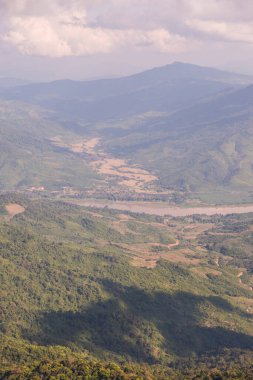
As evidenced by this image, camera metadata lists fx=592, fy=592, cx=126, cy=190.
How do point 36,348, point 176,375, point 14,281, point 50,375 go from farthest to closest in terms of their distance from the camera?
point 14,281, point 36,348, point 176,375, point 50,375

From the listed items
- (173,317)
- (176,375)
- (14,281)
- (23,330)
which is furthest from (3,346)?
(173,317)

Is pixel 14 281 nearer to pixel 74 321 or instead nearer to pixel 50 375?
pixel 74 321

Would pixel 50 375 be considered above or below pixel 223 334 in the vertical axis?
above

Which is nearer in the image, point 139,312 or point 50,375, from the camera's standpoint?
point 50,375

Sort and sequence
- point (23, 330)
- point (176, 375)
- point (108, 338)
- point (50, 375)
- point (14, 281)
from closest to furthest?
point (50, 375) → point (176, 375) → point (23, 330) → point (108, 338) → point (14, 281)


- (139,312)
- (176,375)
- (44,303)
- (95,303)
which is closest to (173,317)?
(139,312)

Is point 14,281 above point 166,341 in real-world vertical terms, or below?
above

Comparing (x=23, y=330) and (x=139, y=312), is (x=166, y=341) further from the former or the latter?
(x=23, y=330)

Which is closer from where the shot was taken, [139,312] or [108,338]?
[108,338]

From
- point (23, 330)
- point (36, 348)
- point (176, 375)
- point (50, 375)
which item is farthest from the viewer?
point (23, 330)

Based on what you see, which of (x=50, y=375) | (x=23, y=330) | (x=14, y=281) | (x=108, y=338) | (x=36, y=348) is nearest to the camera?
(x=50, y=375)
